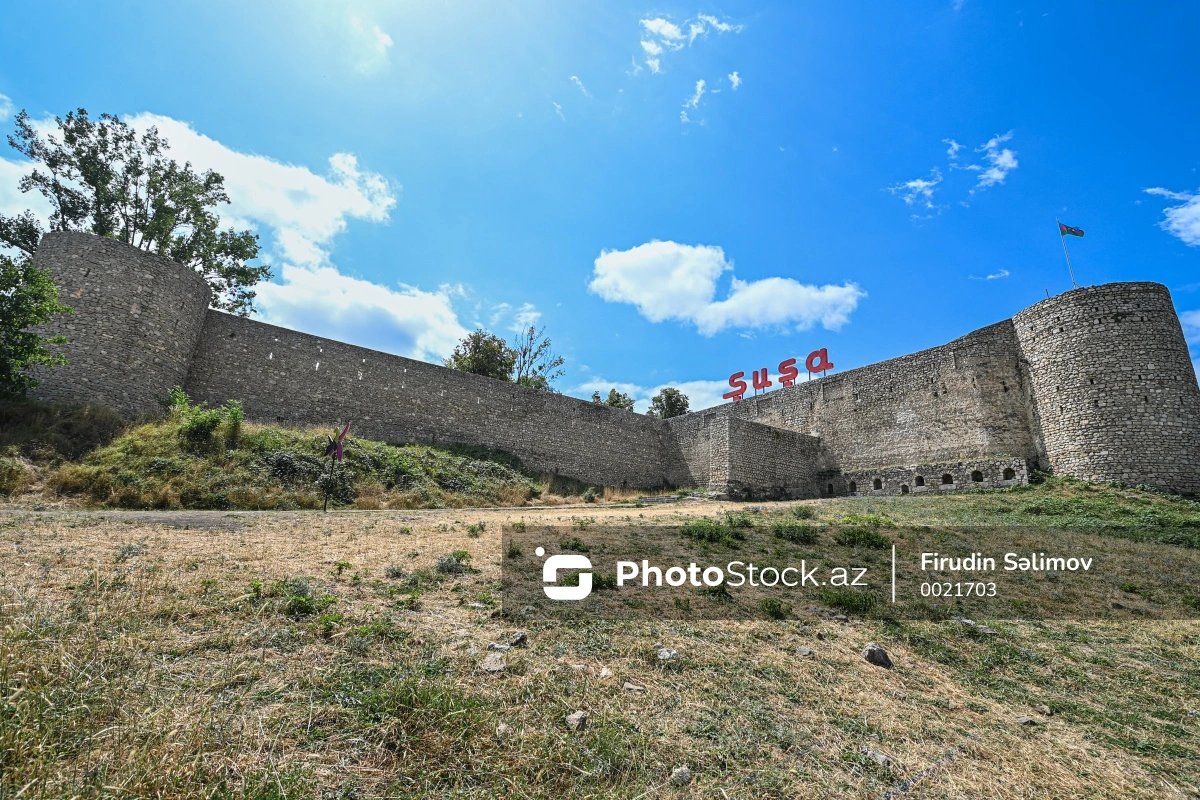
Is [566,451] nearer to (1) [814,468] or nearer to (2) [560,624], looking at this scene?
(1) [814,468]

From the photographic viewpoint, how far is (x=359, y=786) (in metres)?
2.54

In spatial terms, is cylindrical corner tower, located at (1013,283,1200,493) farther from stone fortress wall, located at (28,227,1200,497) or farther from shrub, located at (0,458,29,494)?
shrub, located at (0,458,29,494)

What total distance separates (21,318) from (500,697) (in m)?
17.7

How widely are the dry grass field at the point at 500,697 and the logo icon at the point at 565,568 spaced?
31.3 inches

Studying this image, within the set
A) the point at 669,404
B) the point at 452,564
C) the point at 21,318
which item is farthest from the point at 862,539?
the point at 669,404

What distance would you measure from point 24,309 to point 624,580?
17279 mm

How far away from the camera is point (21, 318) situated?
43.1ft

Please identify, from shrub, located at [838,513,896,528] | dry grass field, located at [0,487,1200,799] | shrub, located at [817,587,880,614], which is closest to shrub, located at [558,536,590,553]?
dry grass field, located at [0,487,1200,799]

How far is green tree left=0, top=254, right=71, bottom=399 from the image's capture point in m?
13.1

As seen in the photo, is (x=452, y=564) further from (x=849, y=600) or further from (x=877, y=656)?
(x=849, y=600)

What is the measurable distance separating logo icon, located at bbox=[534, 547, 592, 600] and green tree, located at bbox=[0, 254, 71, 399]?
15675 mm

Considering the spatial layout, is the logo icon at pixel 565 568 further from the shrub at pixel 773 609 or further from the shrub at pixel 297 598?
the shrub at pixel 297 598

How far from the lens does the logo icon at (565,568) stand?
577 cm

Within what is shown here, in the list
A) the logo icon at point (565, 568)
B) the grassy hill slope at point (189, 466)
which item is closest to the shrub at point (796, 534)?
the logo icon at point (565, 568)
